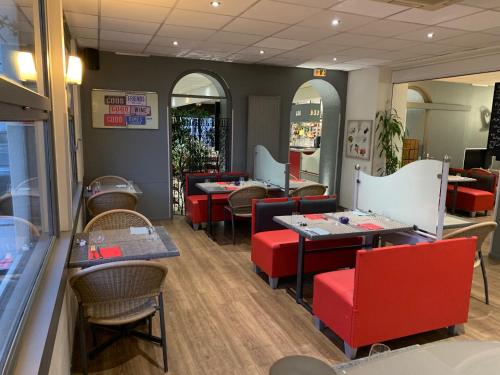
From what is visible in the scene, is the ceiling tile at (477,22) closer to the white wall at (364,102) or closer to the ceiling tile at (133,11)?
the white wall at (364,102)

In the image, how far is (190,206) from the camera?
20.4 feet

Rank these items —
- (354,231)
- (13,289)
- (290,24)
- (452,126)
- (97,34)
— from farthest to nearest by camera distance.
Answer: (452,126) < (97,34) < (290,24) < (354,231) < (13,289)

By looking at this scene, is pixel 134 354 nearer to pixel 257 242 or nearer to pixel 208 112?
pixel 257 242

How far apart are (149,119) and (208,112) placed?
1.17 m

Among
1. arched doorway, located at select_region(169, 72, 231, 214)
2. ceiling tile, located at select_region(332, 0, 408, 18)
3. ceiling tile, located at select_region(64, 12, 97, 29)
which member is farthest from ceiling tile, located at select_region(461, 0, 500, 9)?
arched doorway, located at select_region(169, 72, 231, 214)

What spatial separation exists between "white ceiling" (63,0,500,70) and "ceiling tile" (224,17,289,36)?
1 cm

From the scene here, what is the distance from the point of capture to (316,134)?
12.9m

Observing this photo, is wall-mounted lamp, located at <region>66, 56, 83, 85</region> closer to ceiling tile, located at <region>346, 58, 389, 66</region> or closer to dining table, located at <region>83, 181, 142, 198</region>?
dining table, located at <region>83, 181, 142, 198</region>

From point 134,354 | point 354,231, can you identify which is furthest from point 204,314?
point 354,231

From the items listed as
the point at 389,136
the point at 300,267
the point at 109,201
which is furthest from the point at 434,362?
the point at 389,136

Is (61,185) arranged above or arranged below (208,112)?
below

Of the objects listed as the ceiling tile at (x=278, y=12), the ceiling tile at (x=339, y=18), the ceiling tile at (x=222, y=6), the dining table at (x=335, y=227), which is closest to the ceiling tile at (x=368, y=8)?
the ceiling tile at (x=339, y=18)

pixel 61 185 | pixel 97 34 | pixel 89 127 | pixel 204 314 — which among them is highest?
pixel 97 34

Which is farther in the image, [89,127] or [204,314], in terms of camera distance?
[89,127]
